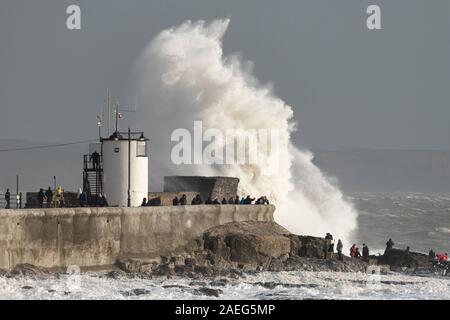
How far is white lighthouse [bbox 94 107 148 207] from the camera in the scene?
2698 cm

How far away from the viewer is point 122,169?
2703 centimetres

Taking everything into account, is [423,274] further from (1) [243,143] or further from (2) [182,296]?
(1) [243,143]

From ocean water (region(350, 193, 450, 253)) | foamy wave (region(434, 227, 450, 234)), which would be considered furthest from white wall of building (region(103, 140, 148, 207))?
foamy wave (region(434, 227, 450, 234))

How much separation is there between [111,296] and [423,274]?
8.30m

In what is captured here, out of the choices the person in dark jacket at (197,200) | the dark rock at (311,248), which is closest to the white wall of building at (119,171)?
the person in dark jacket at (197,200)

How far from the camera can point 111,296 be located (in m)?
22.2

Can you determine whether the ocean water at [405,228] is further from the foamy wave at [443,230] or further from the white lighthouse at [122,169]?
the white lighthouse at [122,169]

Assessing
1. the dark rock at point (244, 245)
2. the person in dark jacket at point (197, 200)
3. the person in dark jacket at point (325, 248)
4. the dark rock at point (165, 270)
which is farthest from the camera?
the person in dark jacket at point (197, 200)

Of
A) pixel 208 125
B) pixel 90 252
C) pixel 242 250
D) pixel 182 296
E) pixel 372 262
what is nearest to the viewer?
pixel 182 296

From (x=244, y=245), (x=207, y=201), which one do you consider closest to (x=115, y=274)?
(x=244, y=245)

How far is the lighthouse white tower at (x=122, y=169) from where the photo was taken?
27.0 metres

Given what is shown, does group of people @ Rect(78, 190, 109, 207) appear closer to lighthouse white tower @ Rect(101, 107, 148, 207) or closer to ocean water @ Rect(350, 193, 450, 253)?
lighthouse white tower @ Rect(101, 107, 148, 207)

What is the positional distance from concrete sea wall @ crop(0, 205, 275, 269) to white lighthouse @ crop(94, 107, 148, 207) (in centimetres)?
110
